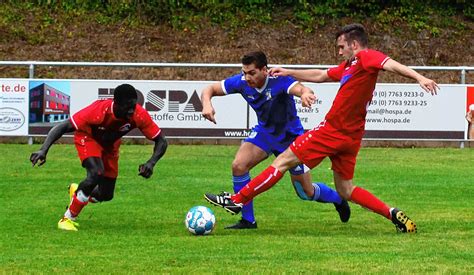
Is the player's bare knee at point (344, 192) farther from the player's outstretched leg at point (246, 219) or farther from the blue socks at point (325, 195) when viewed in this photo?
the player's outstretched leg at point (246, 219)

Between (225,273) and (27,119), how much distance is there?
49.8ft

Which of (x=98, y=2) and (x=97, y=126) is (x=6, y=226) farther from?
(x=98, y=2)

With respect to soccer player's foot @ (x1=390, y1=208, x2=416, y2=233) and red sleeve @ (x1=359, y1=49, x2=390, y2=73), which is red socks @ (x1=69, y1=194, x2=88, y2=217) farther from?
red sleeve @ (x1=359, y1=49, x2=390, y2=73)

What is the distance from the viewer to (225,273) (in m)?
7.74

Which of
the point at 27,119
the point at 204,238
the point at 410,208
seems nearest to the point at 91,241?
the point at 204,238

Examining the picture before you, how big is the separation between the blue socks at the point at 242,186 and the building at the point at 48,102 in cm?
1161

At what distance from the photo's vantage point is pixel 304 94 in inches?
393

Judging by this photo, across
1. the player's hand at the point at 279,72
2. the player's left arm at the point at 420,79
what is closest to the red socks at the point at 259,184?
the player's hand at the point at 279,72

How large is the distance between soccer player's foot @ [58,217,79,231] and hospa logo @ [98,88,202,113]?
36.7ft

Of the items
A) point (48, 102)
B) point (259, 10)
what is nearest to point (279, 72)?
point (48, 102)

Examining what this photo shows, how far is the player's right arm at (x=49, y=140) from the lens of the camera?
34.2ft

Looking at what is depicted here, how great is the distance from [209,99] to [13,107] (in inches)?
480

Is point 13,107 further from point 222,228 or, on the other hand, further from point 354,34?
point 354,34

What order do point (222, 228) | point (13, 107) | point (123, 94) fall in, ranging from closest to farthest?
point (123, 94)
point (222, 228)
point (13, 107)
